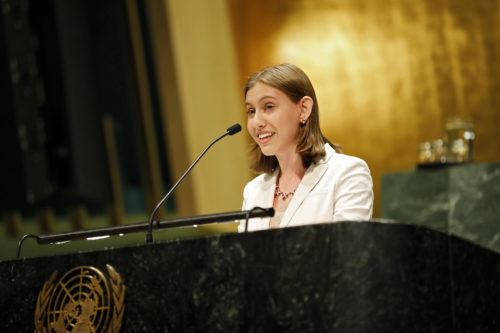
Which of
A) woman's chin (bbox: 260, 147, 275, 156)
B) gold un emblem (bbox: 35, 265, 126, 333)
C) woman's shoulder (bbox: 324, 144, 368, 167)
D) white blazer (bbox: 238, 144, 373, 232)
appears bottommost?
gold un emblem (bbox: 35, 265, 126, 333)

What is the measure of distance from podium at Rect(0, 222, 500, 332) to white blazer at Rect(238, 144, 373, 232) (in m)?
0.48

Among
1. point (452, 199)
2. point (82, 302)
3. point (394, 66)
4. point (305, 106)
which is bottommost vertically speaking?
point (452, 199)

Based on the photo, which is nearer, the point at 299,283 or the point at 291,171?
the point at 299,283

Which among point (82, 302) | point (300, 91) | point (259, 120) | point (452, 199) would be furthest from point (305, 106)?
point (452, 199)

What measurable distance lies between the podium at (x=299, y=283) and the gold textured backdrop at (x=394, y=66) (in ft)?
10.8

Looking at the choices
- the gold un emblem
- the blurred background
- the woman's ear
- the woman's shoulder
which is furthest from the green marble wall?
the gold un emblem

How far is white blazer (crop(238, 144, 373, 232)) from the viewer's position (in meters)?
1.93

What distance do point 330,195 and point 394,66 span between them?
117 inches

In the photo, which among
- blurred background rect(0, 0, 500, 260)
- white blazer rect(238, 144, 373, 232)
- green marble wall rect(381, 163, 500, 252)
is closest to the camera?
white blazer rect(238, 144, 373, 232)

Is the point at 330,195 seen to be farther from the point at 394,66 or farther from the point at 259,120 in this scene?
the point at 394,66

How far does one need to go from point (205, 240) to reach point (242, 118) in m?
3.30

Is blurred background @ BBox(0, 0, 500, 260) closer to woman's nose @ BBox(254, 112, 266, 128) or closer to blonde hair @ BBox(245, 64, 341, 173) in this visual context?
blonde hair @ BBox(245, 64, 341, 173)

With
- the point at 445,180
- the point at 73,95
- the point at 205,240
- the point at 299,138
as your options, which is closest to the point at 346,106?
the point at 445,180

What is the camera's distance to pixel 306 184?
2010 mm
